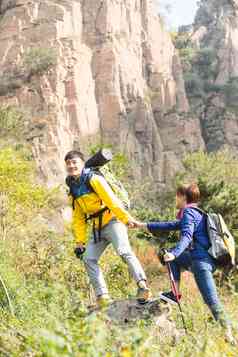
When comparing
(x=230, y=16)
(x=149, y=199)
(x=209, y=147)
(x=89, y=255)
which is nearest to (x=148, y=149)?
(x=149, y=199)

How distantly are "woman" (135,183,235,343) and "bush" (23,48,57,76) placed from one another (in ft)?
83.1

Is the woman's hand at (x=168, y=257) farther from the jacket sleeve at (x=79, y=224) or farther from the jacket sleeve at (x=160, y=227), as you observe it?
the jacket sleeve at (x=79, y=224)

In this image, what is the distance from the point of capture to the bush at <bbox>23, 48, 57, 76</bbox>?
29.7m

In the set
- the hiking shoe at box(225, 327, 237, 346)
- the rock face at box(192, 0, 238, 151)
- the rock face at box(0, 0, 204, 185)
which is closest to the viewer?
the hiking shoe at box(225, 327, 237, 346)

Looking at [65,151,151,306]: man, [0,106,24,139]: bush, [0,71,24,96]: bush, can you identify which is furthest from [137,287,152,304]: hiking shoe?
[0,71,24,96]: bush

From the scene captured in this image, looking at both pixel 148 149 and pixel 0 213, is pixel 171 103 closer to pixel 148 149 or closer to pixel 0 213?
pixel 148 149

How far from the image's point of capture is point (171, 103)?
38812 mm

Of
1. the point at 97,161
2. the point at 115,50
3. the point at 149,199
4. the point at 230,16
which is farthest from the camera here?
the point at 230,16

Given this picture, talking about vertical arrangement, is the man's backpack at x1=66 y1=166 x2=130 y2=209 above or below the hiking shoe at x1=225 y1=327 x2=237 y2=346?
above

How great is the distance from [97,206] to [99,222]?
181mm

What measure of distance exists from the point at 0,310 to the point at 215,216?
85.8 inches

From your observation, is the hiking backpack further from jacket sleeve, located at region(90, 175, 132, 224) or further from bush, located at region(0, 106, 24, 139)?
bush, located at region(0, 106, 24, 139)

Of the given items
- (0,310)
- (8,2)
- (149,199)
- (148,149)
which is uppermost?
(8,2)

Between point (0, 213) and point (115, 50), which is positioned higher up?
point (115, 50)
